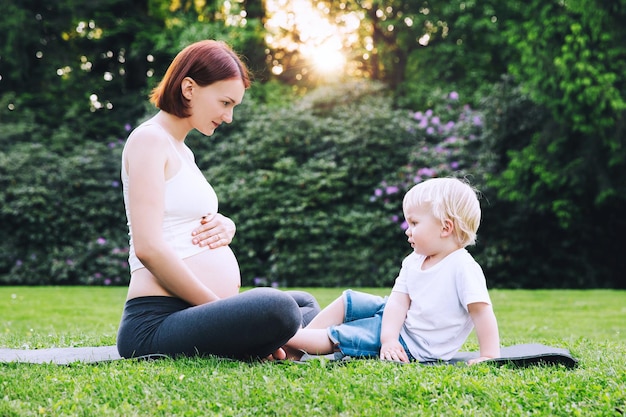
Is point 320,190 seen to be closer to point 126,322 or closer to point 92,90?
point 92,90

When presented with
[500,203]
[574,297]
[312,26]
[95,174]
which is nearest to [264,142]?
[95,174]

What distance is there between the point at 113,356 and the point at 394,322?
142cm

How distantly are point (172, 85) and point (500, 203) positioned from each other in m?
9.54

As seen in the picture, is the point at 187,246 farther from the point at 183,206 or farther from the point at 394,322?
the point at 394,322

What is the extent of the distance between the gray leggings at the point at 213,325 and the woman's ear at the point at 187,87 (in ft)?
3.13

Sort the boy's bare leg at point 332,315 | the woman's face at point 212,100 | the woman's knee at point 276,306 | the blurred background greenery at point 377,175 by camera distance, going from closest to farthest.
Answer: the woman's knee at point 276,306
the woman's face at point 212,100
the boy's bare leg at point 332,315
the blurred background greenery at point 377,175

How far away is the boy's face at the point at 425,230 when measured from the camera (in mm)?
3396

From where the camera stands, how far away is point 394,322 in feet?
11.3

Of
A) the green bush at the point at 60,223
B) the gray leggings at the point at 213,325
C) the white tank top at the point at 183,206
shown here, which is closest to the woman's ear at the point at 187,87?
the white tank top at the point at 183,206

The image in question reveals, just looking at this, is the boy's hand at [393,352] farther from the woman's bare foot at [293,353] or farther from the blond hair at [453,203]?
the blond hair at [453,203]

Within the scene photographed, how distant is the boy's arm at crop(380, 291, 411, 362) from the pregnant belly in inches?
29.9

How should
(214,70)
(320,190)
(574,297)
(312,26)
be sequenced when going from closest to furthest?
(214,70)
(574,297)
(320,190)
(312,26)

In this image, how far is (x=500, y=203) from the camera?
12.1 m

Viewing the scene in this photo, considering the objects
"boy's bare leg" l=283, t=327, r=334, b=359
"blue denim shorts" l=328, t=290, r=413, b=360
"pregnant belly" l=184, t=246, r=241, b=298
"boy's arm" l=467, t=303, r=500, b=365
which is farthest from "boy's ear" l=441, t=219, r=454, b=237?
"pregnant belly" l=184, t=246, r=241, b=298
